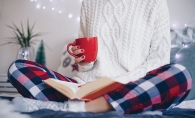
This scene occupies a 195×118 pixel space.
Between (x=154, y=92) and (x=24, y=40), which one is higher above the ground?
(x=24, y=40)

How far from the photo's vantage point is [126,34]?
109 centimetres

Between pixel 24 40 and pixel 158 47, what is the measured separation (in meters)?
1.36

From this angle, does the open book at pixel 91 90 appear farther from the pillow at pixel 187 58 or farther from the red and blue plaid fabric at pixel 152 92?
the pillow at pixel 187 58

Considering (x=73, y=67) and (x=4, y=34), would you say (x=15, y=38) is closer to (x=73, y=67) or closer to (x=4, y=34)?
(x=4, y=34)

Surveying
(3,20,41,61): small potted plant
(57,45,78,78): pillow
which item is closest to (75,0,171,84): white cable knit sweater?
(57,45,78,78): pillow

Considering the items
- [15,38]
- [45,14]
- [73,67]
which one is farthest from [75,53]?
[15,38]

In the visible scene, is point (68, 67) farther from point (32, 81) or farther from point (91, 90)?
point (91, 90)

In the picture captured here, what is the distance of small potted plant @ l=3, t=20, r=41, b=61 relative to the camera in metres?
2.00

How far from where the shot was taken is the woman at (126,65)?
0.72 m

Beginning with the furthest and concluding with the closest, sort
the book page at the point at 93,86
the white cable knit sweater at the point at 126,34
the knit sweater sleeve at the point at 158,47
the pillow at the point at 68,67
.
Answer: the pillow at the point at 68,67 < the white cable knit sweater at the point at 126,34 < the knit sweater sleeve at the point at 158,47 < the book page at the point at 93,86

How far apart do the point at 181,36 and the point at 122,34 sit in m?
0.50


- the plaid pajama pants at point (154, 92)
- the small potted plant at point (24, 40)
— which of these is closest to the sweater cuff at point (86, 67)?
the plaid pajama pants at point (154, 92)

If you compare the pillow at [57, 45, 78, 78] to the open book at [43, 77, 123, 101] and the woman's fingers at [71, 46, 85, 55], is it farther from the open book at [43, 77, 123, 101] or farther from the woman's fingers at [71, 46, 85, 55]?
the open book at [43, 77, 123, 101]

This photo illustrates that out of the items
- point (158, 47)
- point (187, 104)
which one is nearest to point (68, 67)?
point (158, 47)
